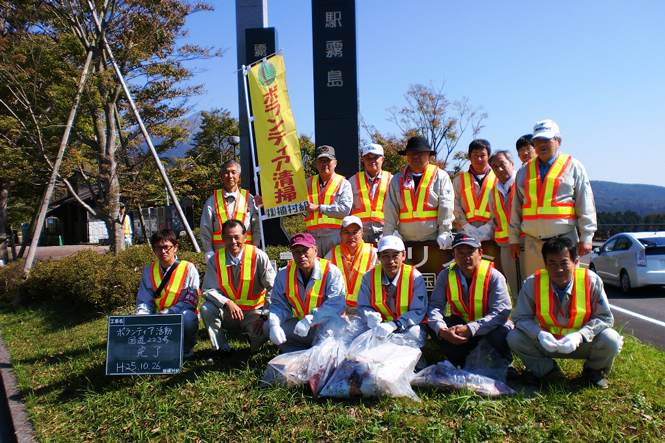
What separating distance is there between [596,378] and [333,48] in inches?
258

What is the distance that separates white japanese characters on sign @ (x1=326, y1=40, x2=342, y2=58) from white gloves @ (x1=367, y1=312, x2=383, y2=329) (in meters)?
5.61

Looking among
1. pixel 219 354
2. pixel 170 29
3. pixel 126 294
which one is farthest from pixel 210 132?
pixel 219 354

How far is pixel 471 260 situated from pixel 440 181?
1262 millimetres

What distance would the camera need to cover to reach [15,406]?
13.9ft

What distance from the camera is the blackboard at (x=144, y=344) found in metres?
3.99

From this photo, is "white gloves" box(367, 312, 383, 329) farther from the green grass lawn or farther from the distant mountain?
the distant mountain

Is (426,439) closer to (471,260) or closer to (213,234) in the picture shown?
(471,260)

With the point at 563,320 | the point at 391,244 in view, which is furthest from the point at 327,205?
the point at 563,320

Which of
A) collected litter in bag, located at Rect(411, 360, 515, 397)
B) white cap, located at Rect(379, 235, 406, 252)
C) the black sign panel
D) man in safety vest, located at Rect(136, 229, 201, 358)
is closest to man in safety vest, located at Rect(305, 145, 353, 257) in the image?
white cap, located at Rect(379, 235, 406, 252)

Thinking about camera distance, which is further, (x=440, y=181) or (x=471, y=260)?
(x=440, y=181)

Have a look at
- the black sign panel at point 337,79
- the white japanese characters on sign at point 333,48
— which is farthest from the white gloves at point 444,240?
the white japanese characters on sign at point 333,48

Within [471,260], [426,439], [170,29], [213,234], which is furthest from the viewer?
[170,29]

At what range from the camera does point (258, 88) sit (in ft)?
21.3

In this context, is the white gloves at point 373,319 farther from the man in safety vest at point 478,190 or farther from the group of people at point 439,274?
the man in safety vest at point 478,190
